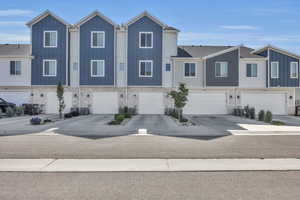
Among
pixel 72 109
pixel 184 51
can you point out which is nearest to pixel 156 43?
pixel 184 51

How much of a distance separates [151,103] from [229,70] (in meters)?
8.47

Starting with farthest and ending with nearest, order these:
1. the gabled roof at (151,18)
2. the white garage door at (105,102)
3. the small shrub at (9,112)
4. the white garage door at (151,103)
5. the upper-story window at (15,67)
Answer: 1. the white garage door at (105,102)
2. the white garage door at (151,103)
3. the upper-story window at (15,67)
4. the gabled roof at (151,18)
5. the small shrub at (9,112)

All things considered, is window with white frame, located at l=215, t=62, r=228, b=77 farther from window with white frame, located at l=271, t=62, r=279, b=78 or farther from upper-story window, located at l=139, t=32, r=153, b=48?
upper-story window, located at l=139, t=32, r=153, b=48

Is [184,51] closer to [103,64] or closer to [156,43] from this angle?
[156,43]

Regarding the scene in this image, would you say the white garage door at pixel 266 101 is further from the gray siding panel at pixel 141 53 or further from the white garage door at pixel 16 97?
the white garage door at pixel 16 97

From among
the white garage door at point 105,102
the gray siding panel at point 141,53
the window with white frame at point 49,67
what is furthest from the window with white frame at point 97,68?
the window with white frame at point 49,67

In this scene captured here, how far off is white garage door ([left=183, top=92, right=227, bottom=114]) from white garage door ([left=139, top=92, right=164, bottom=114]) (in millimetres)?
2579

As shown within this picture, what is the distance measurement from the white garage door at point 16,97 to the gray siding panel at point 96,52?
6.21m

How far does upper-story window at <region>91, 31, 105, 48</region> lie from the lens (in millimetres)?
34438

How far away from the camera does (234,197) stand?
6.51m

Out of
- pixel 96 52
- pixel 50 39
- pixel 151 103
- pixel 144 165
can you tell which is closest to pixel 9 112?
pixel 50 39

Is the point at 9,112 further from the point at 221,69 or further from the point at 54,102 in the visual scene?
the point at 221,69

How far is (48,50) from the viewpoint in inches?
1356

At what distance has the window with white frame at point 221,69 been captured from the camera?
113 ft
